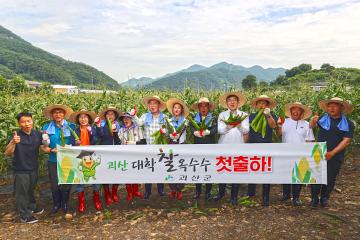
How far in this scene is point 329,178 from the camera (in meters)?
4.78

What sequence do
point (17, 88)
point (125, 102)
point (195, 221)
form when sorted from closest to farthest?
point (195, 221) < point (125, 102) < point (17, 88)

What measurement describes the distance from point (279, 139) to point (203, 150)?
267cm

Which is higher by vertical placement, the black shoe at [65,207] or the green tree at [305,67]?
the green tree at [305,67]

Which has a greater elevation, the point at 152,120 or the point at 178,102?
the point at 178,102

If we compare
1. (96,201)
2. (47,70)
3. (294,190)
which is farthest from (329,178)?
(47,70)

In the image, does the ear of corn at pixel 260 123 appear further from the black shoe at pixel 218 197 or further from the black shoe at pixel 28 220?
the black shoe at pixel 28 220

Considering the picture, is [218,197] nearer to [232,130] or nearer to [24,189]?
[232,130]

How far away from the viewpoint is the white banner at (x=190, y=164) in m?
4.70

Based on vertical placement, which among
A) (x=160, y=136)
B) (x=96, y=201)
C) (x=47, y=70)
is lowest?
(x=96, y=201)

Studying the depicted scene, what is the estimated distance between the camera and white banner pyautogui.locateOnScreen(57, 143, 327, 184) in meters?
4.70

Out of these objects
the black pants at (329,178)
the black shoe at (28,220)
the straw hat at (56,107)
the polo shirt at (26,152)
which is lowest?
the black shoe at (28,220)

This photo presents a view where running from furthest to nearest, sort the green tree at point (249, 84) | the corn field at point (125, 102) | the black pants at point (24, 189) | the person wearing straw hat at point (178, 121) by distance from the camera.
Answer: the green tree at point (249, 84), the corn field at point (125, 102), the person wearing straw hat at point (178, 121), the black pants at point (24, 189)

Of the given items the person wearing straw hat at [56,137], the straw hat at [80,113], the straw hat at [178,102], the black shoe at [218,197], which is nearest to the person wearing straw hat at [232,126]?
the straw hat at [178,102]

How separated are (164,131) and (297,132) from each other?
200cm
